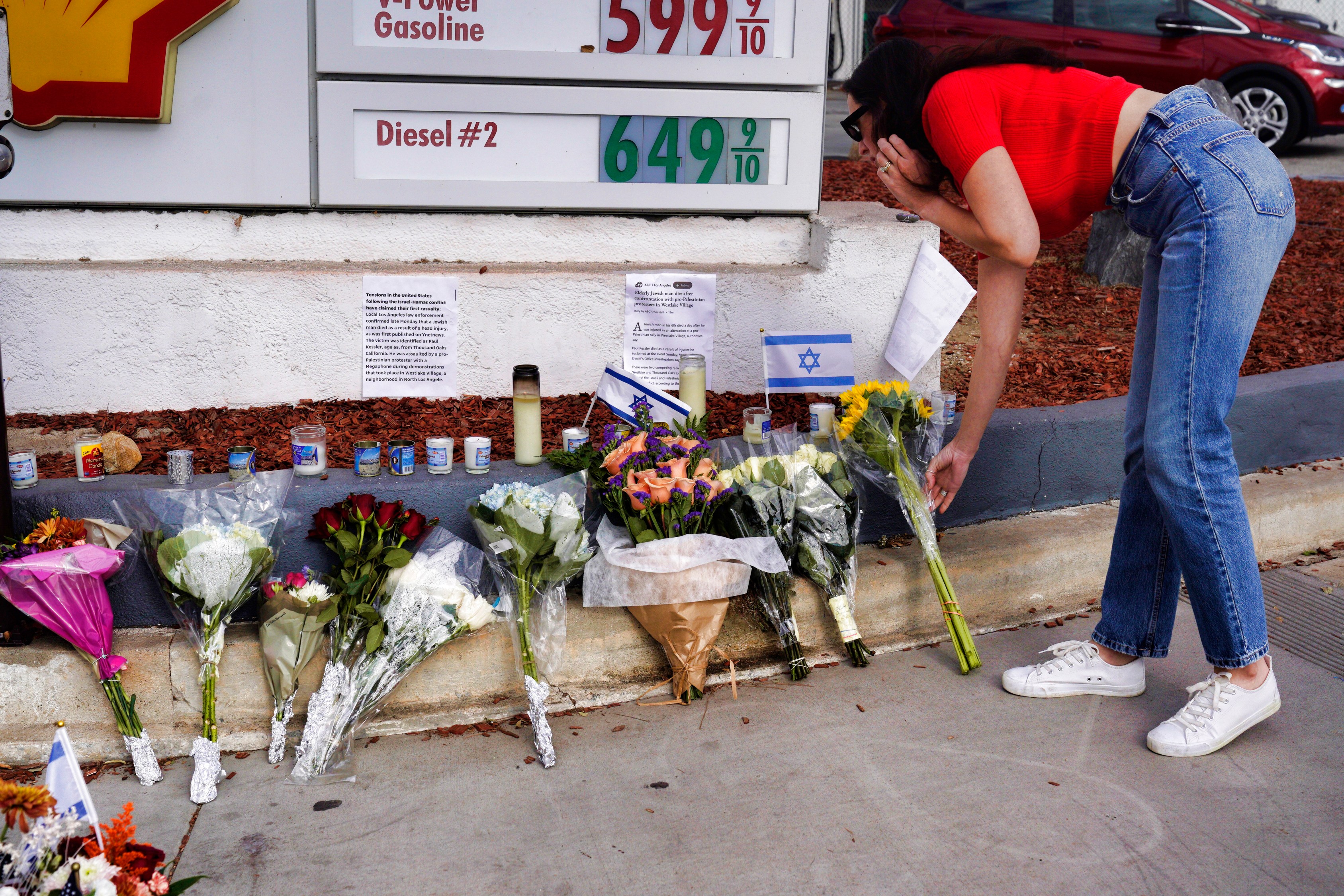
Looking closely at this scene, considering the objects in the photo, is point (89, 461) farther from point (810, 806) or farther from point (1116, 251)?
point (1116, 251)

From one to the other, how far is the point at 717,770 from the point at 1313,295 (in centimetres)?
469

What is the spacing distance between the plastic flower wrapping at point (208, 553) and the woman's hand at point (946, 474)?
1.83 metres

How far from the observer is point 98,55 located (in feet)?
12.7

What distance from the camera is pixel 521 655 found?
309 centimetres

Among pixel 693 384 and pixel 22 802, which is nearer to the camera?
pixel 22 802

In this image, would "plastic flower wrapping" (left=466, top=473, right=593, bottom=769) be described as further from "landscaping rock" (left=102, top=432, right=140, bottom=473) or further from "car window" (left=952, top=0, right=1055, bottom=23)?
"car window" (left=952, top=0, right=1055, bottom=23)

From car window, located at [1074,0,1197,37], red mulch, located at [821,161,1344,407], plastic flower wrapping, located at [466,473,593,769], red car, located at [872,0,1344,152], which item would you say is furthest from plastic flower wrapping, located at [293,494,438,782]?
car window, located at [1074,0,1197,37]

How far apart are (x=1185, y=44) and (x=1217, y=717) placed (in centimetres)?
861

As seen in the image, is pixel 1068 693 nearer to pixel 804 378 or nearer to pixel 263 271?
pixel 804 378

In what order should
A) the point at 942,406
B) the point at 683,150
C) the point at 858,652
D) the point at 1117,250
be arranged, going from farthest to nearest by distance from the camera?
the point at 1117,250, the point at 683,150, the point at 942,406, the point at 858,652

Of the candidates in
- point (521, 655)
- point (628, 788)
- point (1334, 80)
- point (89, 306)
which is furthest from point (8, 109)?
point (1334, 80)

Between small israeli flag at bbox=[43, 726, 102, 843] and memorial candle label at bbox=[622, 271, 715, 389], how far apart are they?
288cm

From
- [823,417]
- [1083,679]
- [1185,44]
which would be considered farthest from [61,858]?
[1185,44]

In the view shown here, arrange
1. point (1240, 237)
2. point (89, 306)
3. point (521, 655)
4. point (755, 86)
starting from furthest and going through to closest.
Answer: point (755, 86)
point (89, 306)
point (521, 655)
point (1240, 237)
